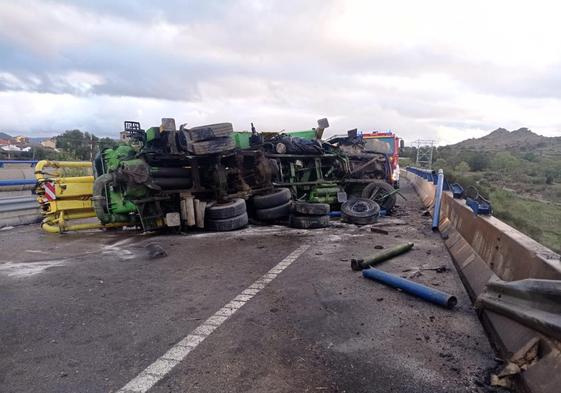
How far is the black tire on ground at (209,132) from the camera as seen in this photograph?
7.89 m

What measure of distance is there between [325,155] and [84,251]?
6.67 m

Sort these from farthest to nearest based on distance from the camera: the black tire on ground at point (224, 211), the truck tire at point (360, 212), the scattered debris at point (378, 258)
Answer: the truck tire at point (360, 212) < the black tire on ground at point (224, 211) < the scattered debris at point (378, 258)

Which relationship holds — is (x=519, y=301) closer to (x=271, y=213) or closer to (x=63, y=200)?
(x=271, y=213)

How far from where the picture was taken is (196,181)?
27.2 feet

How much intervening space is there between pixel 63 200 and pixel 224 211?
10.7 ft

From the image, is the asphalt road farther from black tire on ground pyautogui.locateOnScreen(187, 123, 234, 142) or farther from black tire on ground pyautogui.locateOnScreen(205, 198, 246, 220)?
black tire on ground pyautogui.locateOnScreen(187, 123, 234, 142)

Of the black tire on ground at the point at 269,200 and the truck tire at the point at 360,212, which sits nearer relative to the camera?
the black tire on ground at the point at 269,200

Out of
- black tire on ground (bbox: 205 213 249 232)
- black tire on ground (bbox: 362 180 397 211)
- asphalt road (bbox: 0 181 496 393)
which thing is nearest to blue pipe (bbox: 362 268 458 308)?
asphalt road (bbox: 0 181 496 393)

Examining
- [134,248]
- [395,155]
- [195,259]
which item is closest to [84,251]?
[134,248]

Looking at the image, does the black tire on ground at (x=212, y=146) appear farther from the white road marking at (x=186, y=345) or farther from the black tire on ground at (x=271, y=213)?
the white road marking at (x=186, y=345)

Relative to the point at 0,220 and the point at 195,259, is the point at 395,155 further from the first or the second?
the point at 0,220

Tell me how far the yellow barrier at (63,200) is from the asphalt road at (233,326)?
187 centimetres

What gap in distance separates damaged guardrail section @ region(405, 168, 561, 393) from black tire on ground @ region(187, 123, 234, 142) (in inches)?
206

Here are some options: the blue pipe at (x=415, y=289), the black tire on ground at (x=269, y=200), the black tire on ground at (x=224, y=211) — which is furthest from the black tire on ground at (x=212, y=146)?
the blue pipe at (x=415, y=289)
